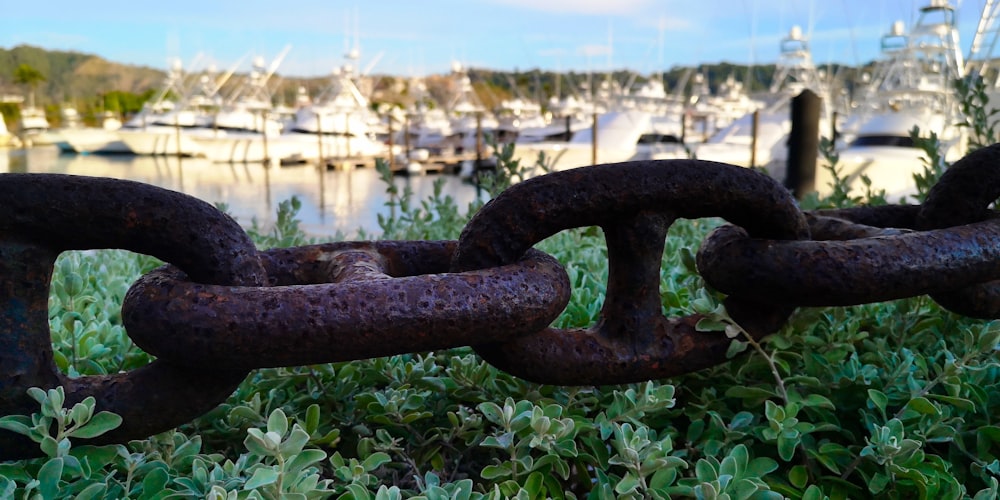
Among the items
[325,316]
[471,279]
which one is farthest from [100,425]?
[471,279]

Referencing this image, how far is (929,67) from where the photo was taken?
29078mm

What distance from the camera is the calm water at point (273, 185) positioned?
773 inches

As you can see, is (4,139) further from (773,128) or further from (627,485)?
(627,485)

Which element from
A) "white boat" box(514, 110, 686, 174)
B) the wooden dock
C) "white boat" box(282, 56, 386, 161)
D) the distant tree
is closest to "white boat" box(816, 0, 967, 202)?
"white boat" box(514, 110, 686, 174)

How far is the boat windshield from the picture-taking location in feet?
61.5

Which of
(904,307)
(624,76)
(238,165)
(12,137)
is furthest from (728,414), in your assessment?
(12,137)

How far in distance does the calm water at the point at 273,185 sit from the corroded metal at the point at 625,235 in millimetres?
9184

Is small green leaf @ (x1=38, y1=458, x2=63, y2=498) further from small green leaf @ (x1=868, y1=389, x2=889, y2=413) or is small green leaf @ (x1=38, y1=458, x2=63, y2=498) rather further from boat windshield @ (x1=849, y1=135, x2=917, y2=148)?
boat windshield @ (x1=849, y1=135, x2=917, y2=148)

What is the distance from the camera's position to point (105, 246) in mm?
951

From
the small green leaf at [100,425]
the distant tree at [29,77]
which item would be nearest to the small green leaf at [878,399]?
the small green leaf at [100,425]

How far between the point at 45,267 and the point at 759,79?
67.8 meters

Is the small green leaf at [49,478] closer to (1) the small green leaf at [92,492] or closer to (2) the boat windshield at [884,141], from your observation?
(1) the small green leaf at [92,492]

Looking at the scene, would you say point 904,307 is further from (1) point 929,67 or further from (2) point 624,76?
(2) point 624,76

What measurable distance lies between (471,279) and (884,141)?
67.4 feet
